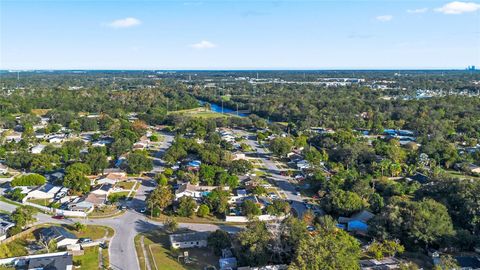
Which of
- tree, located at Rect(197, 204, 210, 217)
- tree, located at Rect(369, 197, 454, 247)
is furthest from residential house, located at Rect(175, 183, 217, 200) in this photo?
tree, located at Rect(369, 197, 454, 247)

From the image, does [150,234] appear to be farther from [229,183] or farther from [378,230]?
[378,230]

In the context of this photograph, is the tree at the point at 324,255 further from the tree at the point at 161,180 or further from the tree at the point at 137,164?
the tree at the point at 137,164

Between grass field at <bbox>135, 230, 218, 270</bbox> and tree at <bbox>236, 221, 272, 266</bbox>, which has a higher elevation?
tree at <bbox>236, 221, 272, 266</bbox>

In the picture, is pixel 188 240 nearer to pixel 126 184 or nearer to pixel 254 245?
pixel 254 245

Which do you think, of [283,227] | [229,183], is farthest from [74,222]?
[283,227]

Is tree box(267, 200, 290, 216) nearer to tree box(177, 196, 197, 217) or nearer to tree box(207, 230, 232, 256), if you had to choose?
tree box(177, 196, 197, 217)

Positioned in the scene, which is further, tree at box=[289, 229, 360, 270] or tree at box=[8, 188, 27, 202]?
tree at box=[8, 188, 27, 202]
